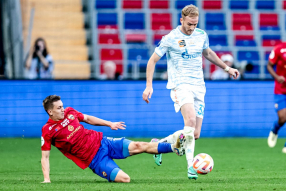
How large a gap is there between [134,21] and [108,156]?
12.0 meters

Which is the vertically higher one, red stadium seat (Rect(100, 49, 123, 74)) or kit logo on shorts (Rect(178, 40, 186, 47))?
kit logo on shorts (Rect(178, 40, 186, 47))

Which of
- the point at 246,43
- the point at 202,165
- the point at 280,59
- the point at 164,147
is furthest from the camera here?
the point at 246,43

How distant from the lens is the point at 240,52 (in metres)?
18.1

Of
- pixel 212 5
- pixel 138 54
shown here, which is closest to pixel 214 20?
pixel 212 5

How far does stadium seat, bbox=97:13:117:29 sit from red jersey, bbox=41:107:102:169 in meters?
11.8

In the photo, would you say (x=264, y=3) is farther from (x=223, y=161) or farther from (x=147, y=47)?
(x=223, y=161)

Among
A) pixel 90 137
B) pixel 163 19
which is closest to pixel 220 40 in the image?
pixel 163 19

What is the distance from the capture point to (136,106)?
1397 centimetres

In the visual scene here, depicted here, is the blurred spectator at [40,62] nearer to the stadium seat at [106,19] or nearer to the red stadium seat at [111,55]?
the red stadium seat at [111,55]

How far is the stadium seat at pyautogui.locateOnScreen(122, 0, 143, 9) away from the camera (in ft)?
62.3

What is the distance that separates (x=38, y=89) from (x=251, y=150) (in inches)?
212

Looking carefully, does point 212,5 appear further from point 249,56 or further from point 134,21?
Result: point 134,21

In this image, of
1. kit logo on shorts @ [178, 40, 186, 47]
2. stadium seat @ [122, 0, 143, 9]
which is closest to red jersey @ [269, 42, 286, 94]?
kit logo on shorts @ [178, 40, 186, 47]

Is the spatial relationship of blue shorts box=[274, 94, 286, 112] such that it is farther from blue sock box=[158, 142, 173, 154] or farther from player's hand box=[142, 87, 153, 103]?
player's hand box=[142, 87, 153, 103]
